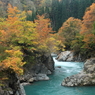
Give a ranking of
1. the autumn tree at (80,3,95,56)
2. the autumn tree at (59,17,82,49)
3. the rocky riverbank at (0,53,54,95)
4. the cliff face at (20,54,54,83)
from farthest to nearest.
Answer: the autumn tree at (59,17,82,49) < the autumn tree at (80,3,95,56) < the cliff face at (20,54,54,83) < the rocky riverbank at (0,53,54,95)

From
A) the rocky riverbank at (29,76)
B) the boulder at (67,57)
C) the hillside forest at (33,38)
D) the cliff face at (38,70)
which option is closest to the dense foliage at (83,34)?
the hillside forest at (33,38)

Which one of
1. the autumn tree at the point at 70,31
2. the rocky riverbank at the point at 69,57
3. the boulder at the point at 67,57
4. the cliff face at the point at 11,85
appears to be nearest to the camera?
the cliff face at the point at 11,85

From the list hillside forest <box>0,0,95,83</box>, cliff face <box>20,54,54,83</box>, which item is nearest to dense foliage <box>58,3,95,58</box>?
hillside forest <box>0,0,95,83</box>

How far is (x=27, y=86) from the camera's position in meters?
15.5

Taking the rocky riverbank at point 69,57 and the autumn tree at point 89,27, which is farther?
the rocky riverbank at point 69,57

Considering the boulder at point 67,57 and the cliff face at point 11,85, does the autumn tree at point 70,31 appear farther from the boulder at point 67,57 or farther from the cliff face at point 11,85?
the cliff face at point 11,85

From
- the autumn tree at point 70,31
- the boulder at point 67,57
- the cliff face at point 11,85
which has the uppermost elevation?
the cliff face at point 11,85

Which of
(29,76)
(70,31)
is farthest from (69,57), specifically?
(29,76)

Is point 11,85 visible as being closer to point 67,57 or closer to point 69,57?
point 69,57

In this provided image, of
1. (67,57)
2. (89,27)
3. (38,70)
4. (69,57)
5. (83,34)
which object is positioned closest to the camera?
(38,70)

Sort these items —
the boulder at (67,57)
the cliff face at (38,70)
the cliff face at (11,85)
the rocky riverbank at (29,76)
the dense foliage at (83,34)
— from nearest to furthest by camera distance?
the cliff face at (11,85)
the rocky riverbank at (29,76)
the cliff face at (38,70)
the dense foliage at (83,34)
the boulder at (67,57)

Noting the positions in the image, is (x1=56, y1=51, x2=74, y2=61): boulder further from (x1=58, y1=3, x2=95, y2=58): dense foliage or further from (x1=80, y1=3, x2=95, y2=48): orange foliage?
(x1=80, y1=3, x2=95, y2=48): orange foliage

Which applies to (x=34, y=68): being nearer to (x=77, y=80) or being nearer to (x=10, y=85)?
(x=77, y=80)

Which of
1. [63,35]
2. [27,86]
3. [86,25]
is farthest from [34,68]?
[63,35]
